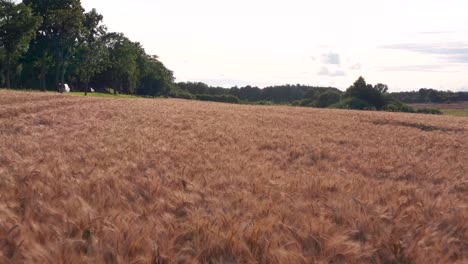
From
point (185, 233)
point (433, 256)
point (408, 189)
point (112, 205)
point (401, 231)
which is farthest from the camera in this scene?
point (408, 189)

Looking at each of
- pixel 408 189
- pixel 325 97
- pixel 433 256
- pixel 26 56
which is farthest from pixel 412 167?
pixel 325 97

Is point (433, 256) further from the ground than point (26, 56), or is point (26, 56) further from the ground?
point (26, 56)

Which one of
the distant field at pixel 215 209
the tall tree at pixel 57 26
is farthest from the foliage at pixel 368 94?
the distant field at pixel 215 209

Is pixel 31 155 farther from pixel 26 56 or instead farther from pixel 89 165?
pixel 26 56

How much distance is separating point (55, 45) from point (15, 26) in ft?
31.9

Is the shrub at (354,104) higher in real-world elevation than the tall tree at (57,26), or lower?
lower

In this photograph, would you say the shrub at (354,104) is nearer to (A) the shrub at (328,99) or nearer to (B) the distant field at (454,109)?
(A) the shrub at (328,99)

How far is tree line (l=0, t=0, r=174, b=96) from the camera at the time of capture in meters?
48.1

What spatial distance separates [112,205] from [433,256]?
302 cm

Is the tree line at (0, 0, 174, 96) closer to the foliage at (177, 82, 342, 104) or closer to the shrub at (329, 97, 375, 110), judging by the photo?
the shrub at (329, 97, 375, 110)

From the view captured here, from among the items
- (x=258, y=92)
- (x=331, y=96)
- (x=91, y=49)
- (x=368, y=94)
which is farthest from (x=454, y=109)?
(x=258, y=92)

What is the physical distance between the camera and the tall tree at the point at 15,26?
4669 cm

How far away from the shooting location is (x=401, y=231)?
388 cm

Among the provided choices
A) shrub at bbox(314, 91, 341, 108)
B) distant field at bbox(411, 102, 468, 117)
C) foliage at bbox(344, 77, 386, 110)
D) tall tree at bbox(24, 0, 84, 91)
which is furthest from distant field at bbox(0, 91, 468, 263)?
shrub at bbox(314, 91, 341, 108)
